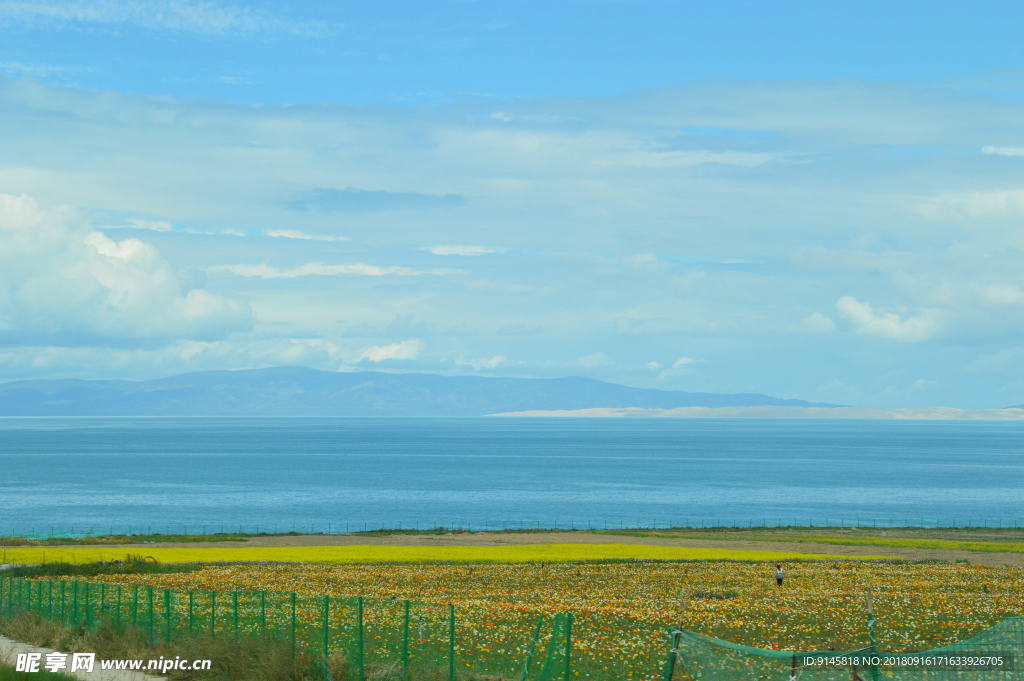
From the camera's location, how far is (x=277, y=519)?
425ft

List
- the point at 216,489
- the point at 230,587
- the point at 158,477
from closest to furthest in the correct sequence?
the point at 230,587 → the point at 216,489 → the point at 158,477

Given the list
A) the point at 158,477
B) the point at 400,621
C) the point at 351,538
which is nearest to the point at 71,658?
the point at 400,621

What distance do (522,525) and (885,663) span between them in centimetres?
10378

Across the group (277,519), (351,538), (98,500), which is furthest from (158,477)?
(351,538)

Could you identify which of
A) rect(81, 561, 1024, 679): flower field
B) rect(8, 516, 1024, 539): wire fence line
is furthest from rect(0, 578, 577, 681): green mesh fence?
rect(8, 516, 1024, 539): wire fence line

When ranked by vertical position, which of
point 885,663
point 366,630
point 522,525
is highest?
point 885,663

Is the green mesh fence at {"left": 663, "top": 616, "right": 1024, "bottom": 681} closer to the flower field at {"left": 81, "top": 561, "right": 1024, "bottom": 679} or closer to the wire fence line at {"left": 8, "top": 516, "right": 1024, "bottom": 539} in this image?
the flower field at {"left": 81, "top": 561, "right": 1024, "bottom": 679}

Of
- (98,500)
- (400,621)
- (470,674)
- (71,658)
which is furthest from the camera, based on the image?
(98,500)

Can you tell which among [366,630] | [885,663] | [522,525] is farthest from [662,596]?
[522,525]

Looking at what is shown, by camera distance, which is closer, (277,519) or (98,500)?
(277,519)

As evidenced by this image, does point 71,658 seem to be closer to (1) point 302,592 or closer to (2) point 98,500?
(1) point 302,592

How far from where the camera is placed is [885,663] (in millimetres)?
20188

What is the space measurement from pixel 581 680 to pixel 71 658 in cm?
1222

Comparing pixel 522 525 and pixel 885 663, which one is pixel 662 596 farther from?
pixel 522 525
